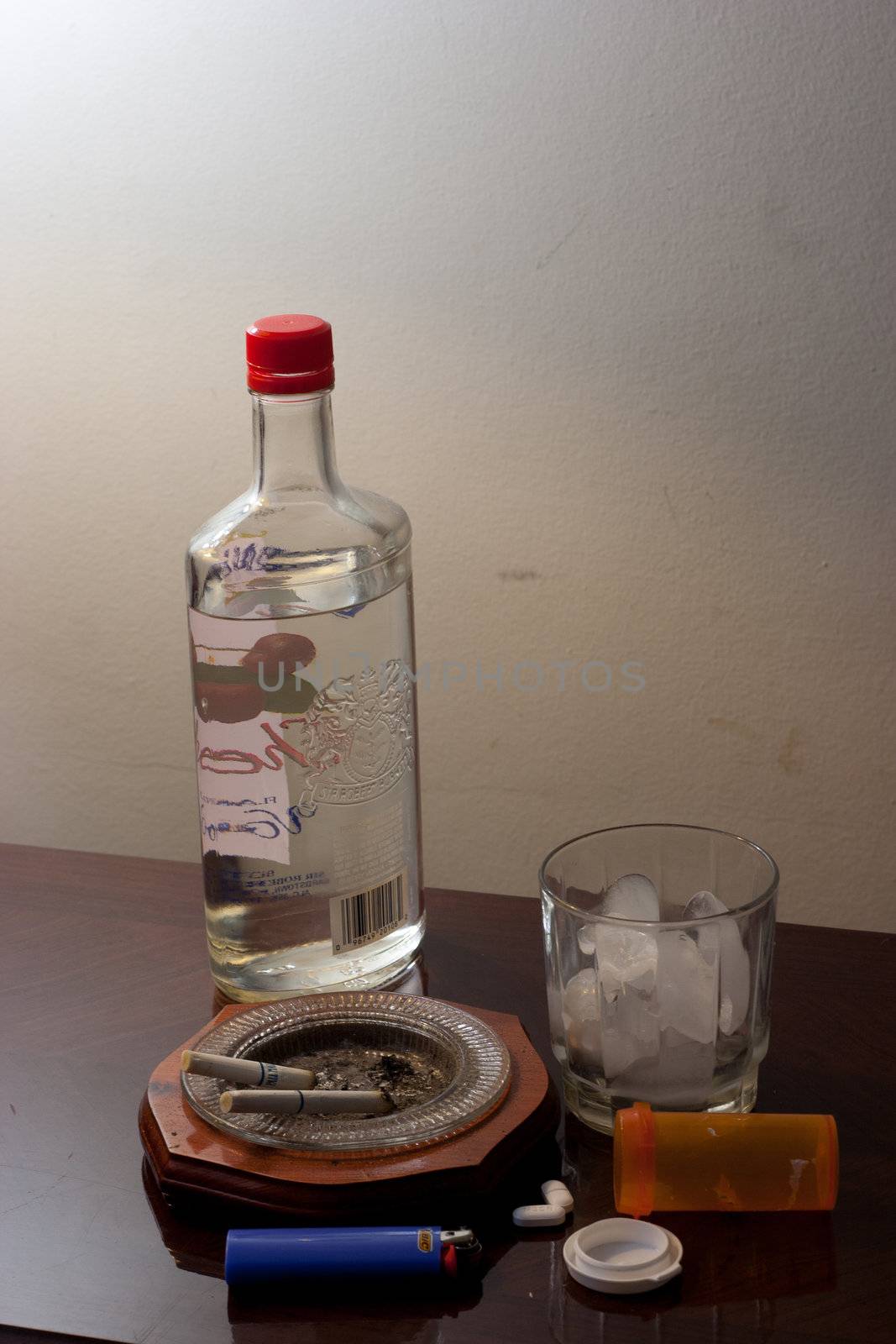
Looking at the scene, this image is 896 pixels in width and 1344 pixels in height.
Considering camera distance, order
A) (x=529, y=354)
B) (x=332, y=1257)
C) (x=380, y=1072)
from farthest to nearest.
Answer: (x=529, y=354) < (x=380, y=1072) < (x=332, y=1257)

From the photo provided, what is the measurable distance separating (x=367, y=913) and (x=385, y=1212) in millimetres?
181

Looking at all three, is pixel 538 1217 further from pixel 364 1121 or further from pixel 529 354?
pixel 529 354

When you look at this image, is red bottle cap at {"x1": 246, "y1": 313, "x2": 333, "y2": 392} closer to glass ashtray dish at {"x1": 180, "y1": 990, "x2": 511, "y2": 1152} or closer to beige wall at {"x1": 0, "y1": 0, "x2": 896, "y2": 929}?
glass ashtray dish at {"x1": 180, "y1": 990, "x2": 511, "y2": 1152}

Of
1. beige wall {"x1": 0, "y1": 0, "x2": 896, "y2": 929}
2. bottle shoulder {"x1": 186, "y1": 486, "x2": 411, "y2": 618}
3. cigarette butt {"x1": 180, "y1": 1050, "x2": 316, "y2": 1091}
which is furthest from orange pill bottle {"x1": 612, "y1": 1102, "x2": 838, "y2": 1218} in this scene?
beige wall {"x1": 0, "y1": 0, "x2": 896, "y2": 929}

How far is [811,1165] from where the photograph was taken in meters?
0.54

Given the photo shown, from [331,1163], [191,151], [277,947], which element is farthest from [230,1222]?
[191,151]

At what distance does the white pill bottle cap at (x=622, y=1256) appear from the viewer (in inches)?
19.8

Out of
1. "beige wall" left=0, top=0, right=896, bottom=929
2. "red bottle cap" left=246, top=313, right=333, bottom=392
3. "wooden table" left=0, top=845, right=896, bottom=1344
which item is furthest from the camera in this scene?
"beige wall" left=0, top=0, right=896, bottom=929

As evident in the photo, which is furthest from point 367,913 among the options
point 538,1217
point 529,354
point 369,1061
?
point 529,354

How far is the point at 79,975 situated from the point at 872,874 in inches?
31.4

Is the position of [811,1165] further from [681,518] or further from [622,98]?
[622,98]

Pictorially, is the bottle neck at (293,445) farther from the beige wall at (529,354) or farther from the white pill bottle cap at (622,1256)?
the beige wall at (529,354)

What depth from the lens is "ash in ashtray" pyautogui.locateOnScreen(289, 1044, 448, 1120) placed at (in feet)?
1.94

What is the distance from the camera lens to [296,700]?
25.9 inches
